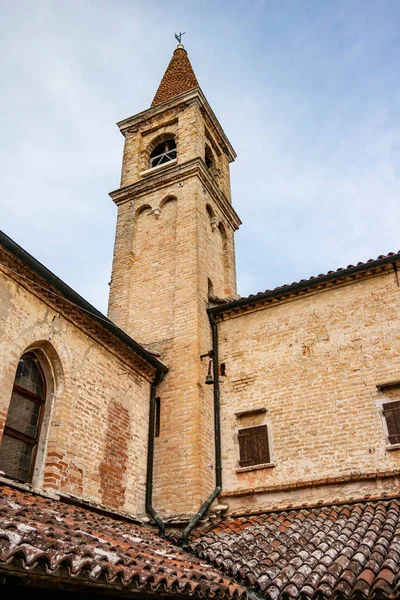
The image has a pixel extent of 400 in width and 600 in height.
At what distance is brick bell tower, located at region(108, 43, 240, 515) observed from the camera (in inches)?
435

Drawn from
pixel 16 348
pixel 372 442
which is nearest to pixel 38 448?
pixel 16 348

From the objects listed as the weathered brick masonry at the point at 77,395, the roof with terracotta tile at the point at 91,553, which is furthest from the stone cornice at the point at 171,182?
the roof with terracotta tile at the point at 91,553

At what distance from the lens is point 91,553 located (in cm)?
529

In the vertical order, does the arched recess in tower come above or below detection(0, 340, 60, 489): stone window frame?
above

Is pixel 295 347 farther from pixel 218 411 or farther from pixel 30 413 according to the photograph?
pixel 30 413

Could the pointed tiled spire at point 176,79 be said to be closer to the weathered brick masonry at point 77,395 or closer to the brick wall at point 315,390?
the brick wall at point 315,390

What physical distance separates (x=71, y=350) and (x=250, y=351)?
4345 millimetres

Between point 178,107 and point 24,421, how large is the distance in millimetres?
12522

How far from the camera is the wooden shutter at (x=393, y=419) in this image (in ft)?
32.5

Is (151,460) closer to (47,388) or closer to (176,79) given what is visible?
(47,388)

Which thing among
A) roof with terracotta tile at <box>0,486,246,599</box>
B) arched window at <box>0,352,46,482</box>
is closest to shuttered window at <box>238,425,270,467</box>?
roof with terracotta tile at <box>0,486,246,599</box>

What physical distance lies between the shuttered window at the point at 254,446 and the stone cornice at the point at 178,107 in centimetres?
1124

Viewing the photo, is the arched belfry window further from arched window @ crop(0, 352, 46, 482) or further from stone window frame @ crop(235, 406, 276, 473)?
arched window @ crop(0, 352, 46, 482)

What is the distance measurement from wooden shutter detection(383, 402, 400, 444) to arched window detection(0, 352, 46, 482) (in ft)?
21.1
